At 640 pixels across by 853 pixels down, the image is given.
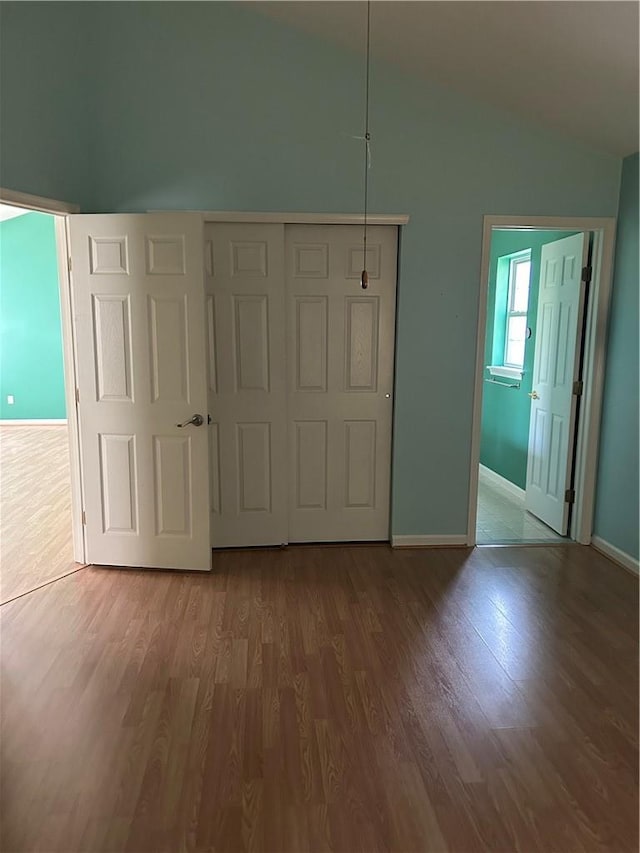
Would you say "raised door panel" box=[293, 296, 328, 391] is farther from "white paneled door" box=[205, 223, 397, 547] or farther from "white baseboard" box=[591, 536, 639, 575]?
"white baseboard" box=[591, 536, 639, 575]

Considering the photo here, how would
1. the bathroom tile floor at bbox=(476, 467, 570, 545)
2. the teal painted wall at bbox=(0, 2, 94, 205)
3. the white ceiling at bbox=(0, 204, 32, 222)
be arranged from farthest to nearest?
1. the white ceiling at bbox=(0, 204, 32, 222)
2. the bathroom tile floor at bbox=(476, 467, 570, 545)
3. the teal painted wall at bbox=(0, 2, 94, 205)

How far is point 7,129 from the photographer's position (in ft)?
9.41

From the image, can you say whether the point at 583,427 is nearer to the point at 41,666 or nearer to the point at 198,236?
the point at 198,236

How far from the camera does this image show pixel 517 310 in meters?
5.58

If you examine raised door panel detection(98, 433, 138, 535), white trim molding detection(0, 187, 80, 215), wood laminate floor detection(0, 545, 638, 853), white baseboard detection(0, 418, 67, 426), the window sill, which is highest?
white trim molding detection(0, 187, 80, 215)

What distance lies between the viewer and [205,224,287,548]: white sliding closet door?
3.69m

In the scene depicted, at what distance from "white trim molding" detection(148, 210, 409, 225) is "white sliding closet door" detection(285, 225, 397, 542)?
0.09 meters

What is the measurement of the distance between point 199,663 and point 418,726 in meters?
0.99

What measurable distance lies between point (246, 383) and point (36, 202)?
4.94 ft

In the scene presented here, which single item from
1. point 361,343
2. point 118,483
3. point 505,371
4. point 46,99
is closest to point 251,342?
point 361,343

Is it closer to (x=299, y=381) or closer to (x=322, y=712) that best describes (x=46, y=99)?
(x=299, y=381)

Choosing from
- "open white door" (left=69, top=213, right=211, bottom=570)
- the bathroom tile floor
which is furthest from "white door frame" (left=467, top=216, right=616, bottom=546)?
"open white door" (left=69, top=213, right=211, bottom=570)

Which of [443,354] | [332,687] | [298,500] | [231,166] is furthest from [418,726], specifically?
[231,166]

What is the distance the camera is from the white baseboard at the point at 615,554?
3651 millimetres
